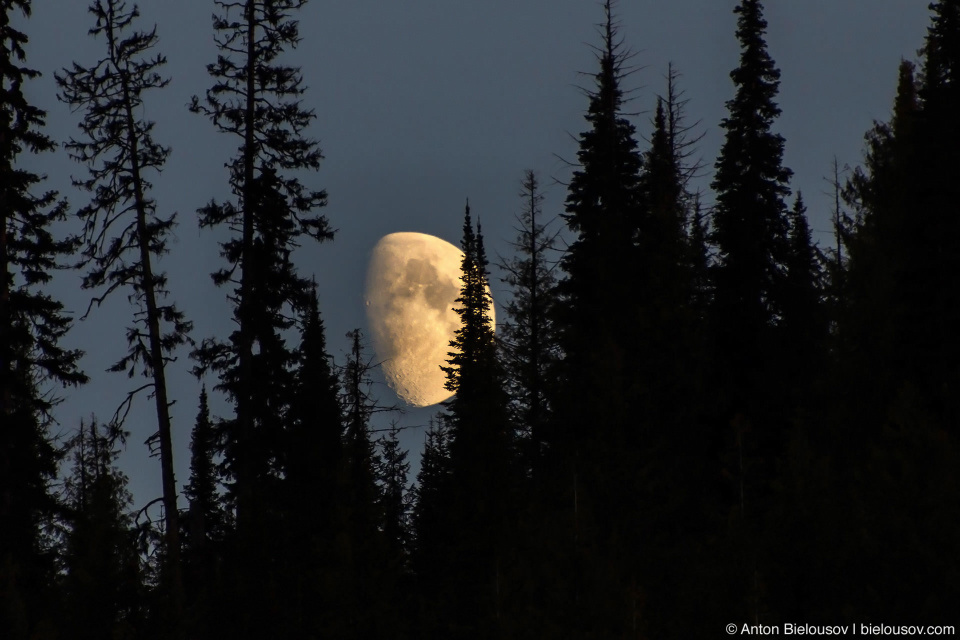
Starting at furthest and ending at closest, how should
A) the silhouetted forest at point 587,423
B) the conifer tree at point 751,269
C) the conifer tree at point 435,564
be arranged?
1. the conifer tree at point 751,269
2. the conifer tree at point 435,564
3. the silhouetted forest at point 587,423

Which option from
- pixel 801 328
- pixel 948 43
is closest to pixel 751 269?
pixel 801 328

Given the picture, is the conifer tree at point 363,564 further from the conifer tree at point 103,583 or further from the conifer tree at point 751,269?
the conifer tree at point 751,269

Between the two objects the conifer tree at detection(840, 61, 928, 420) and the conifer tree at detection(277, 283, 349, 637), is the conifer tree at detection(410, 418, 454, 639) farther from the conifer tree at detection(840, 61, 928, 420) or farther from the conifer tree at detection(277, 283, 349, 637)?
the conifer tree at detection(840, 61, 928, 420)

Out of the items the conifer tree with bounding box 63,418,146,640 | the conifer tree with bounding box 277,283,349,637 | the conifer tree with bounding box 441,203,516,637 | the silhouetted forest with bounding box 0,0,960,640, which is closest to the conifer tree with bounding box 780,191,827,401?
the silhouetted forest with bounding box 0,0,960,640

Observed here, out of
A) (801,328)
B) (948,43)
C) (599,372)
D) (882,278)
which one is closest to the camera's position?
(599,372)

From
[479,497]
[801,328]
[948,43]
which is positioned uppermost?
[948,43]

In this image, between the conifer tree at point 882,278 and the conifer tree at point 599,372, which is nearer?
the conifer tree at point 599,372

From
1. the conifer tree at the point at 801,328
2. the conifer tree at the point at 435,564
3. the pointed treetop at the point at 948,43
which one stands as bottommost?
the conifer tree at the point at 435,564

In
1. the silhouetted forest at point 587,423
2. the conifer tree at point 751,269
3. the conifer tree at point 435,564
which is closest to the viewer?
the silhouetted forest at point 587,423

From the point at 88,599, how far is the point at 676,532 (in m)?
14.6

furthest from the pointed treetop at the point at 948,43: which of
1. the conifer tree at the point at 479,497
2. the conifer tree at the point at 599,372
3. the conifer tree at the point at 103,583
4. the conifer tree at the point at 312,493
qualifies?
the conifer tree at the point at 103,583

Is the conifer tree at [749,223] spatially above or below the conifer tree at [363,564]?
above

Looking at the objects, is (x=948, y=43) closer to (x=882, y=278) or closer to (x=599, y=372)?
(x=882, y=278)

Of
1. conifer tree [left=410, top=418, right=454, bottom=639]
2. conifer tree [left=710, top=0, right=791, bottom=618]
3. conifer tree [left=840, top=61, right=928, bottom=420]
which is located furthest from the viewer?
conifer tree [left=710, top=0, right=791, bottom=618]
